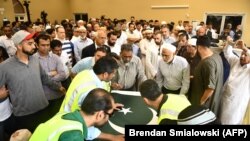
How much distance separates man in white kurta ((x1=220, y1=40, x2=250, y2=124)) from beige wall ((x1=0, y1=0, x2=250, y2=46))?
794 centimetres

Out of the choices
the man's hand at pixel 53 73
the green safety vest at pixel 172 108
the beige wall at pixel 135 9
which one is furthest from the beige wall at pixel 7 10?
the green safety vest at pixel 172 108

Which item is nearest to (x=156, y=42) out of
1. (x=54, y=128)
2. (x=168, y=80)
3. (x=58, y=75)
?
(x=168, y=80)

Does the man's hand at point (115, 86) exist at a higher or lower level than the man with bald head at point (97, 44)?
lower

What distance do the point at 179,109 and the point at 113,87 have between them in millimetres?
1549

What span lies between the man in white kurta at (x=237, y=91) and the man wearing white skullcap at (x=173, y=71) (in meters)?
0.58

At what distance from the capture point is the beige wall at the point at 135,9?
1009 cm

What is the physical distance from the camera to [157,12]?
12062mm

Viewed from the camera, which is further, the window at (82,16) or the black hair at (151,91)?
the window at (82,16)

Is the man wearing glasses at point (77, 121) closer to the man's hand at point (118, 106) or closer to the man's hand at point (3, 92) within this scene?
the man's hand at point (118, 106)

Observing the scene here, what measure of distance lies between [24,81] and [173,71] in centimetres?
197

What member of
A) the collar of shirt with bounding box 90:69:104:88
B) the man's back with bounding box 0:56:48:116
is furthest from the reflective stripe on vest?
the man's back with bounding box 0:56:48:116

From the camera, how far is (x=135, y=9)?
12.8m

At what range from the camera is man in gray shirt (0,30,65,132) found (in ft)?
7.73

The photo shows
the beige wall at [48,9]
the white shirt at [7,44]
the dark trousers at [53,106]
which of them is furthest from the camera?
the beige wall at [48,9]
